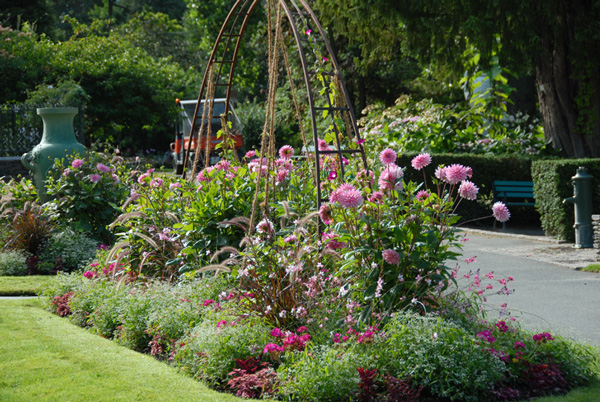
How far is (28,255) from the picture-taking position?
32.6 ft

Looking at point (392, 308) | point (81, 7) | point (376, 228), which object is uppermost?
point (81, 7)

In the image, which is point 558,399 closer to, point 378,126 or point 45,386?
point 45,386

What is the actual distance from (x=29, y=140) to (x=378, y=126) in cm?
856

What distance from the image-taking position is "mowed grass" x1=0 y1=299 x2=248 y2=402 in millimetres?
4461

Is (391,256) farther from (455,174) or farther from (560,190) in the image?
(560,190)

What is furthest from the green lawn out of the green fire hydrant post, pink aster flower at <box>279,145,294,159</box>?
the green fire hydrant post

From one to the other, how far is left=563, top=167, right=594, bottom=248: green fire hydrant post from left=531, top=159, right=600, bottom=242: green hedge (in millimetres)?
537

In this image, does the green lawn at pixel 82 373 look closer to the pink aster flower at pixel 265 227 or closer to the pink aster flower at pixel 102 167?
the pink aster flower at pixel 265 227

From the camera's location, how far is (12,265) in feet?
31.1

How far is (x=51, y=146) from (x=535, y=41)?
884 centimetres

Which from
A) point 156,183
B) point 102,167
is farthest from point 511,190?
point 156,183

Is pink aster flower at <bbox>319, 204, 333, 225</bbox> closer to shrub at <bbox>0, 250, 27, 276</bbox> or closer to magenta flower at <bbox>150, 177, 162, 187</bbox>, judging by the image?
magenta flower at <bbox>150, 177, 162, 187</bbox>

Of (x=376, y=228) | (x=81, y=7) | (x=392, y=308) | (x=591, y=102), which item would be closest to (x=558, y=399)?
(x=392, y=308)

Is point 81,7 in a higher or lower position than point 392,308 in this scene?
higher
